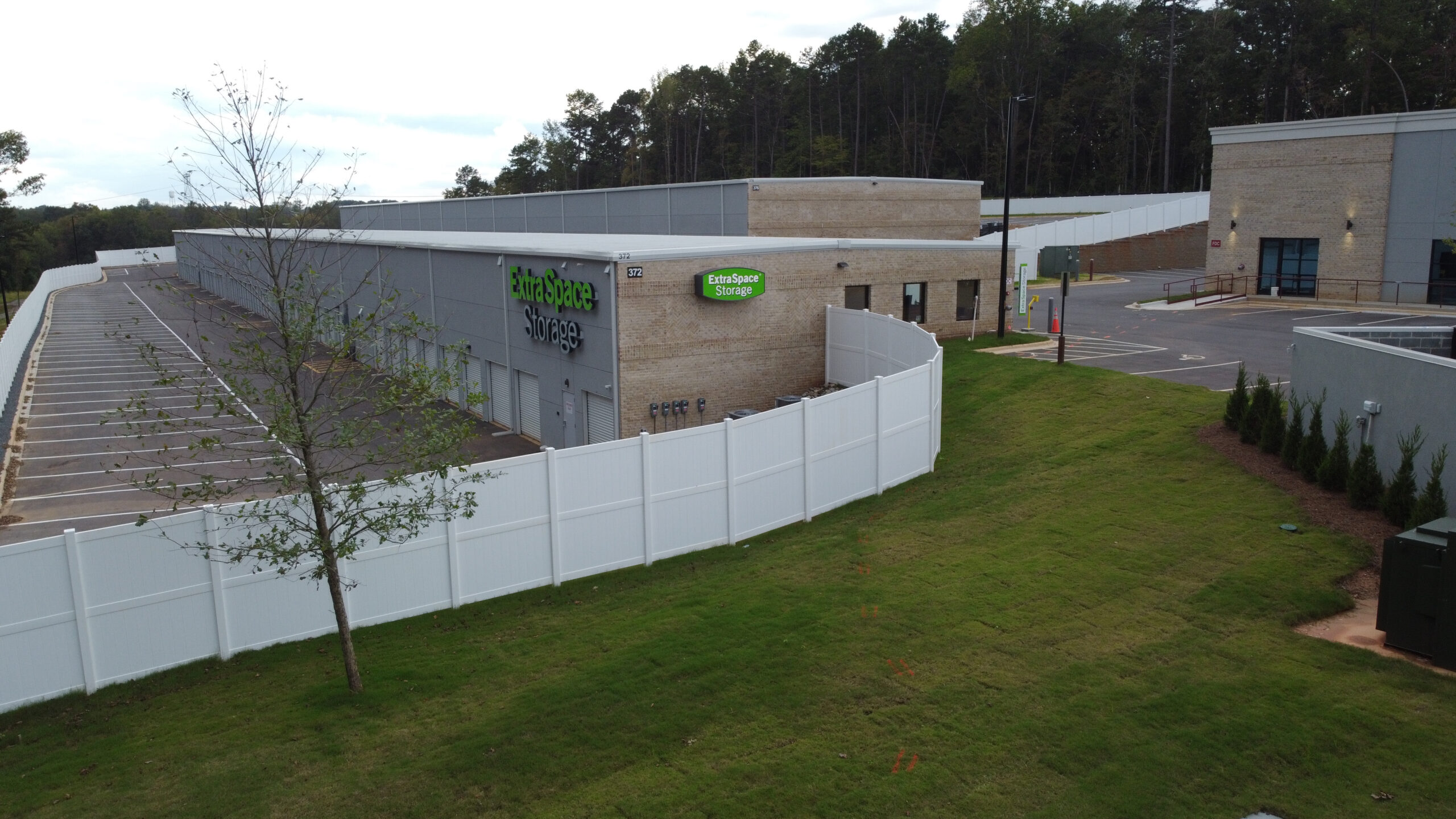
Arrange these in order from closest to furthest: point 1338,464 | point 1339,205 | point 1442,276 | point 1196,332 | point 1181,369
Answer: point 1338,464 < point 1181,369 < point 1196,332 < point 1442,276 < point 1339,205

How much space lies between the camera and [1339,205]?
40281 millimetres

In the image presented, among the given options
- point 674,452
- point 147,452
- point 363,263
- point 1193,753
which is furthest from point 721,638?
point 363,263

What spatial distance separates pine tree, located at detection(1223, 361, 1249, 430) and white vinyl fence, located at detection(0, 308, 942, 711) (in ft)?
17.7

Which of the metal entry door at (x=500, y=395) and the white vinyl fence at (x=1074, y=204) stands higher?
the white vinyl fence at (x=1074, y=204)

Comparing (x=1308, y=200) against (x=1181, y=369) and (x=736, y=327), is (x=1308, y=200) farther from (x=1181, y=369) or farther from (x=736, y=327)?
(x=736, y=327)

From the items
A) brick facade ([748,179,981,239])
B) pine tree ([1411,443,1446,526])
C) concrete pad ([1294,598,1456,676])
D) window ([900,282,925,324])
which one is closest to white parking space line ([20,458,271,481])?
window ([900,282,925,324])

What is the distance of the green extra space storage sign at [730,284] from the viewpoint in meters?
25.3

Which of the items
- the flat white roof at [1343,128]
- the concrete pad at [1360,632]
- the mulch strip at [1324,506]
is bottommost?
the concrete pad at [1360,632]

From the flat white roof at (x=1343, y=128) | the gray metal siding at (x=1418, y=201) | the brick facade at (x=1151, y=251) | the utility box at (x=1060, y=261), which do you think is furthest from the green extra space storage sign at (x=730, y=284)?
the brick facade at (x=1151, y=251)

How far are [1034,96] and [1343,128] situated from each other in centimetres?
4906

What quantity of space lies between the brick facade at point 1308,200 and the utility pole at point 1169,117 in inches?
1641

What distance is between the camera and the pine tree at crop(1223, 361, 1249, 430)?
61.9 ft

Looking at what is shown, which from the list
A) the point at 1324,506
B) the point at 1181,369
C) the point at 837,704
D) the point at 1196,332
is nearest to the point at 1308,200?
the point at 1196,332

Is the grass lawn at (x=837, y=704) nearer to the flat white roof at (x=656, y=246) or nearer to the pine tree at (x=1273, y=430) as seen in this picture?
the pine tree at (x=1273, y=430)
